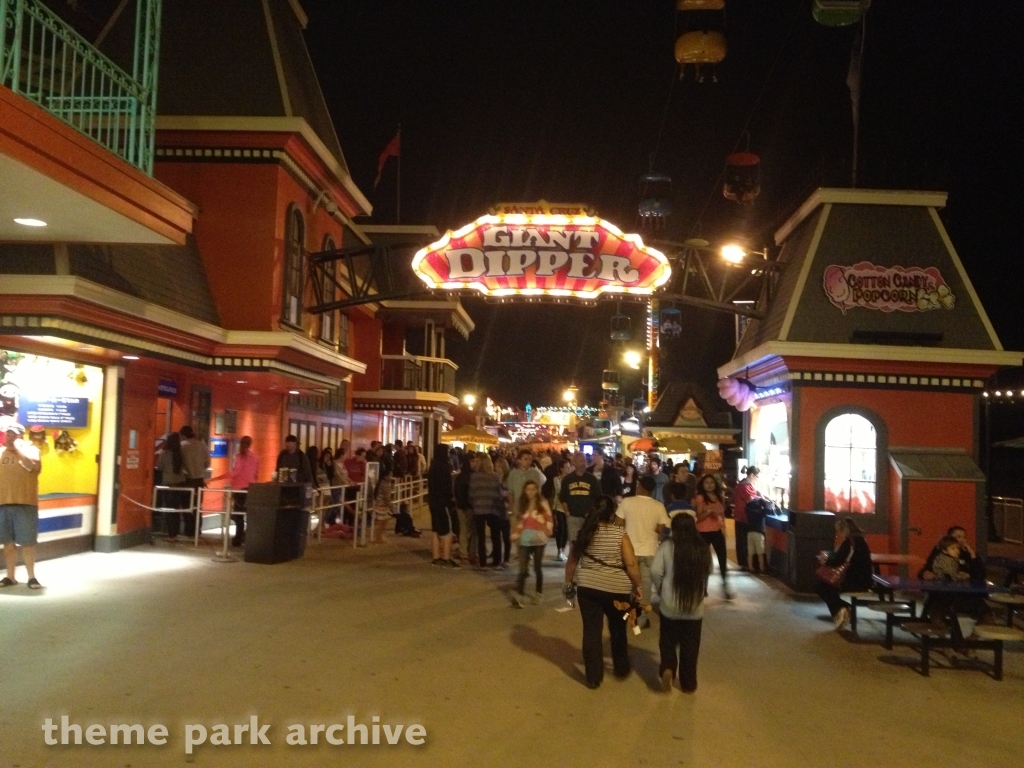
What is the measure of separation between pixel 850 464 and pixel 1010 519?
8.86 m

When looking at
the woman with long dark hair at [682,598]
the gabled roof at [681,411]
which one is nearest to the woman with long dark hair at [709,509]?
the woman with long dark hair at [682,598]

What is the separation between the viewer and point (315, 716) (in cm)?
620

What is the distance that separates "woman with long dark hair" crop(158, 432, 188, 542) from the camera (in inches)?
562

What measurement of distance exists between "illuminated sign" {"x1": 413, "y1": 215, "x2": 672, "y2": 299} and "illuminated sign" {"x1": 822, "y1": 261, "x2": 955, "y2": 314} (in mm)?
2912

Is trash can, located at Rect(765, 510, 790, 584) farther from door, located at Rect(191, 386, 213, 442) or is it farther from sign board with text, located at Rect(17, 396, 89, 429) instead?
sign board with text, located at Rect(17, 396, 89, 429)

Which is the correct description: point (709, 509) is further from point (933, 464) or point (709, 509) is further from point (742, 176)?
point (742, 176)

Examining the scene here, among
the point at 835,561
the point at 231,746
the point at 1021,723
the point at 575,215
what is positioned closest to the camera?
the point at 231,746

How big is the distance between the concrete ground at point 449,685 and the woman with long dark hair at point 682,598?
0.21 meters

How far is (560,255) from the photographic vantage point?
15500mm

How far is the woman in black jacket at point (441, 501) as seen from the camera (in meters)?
13.4

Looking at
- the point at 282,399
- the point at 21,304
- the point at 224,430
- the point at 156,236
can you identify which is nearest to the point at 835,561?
the point at 156,236

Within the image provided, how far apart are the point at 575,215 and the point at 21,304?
879 cm

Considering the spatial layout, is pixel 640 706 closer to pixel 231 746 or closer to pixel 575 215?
pixel 231 746

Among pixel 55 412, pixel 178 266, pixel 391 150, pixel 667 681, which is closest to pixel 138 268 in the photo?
pixel 178 266
